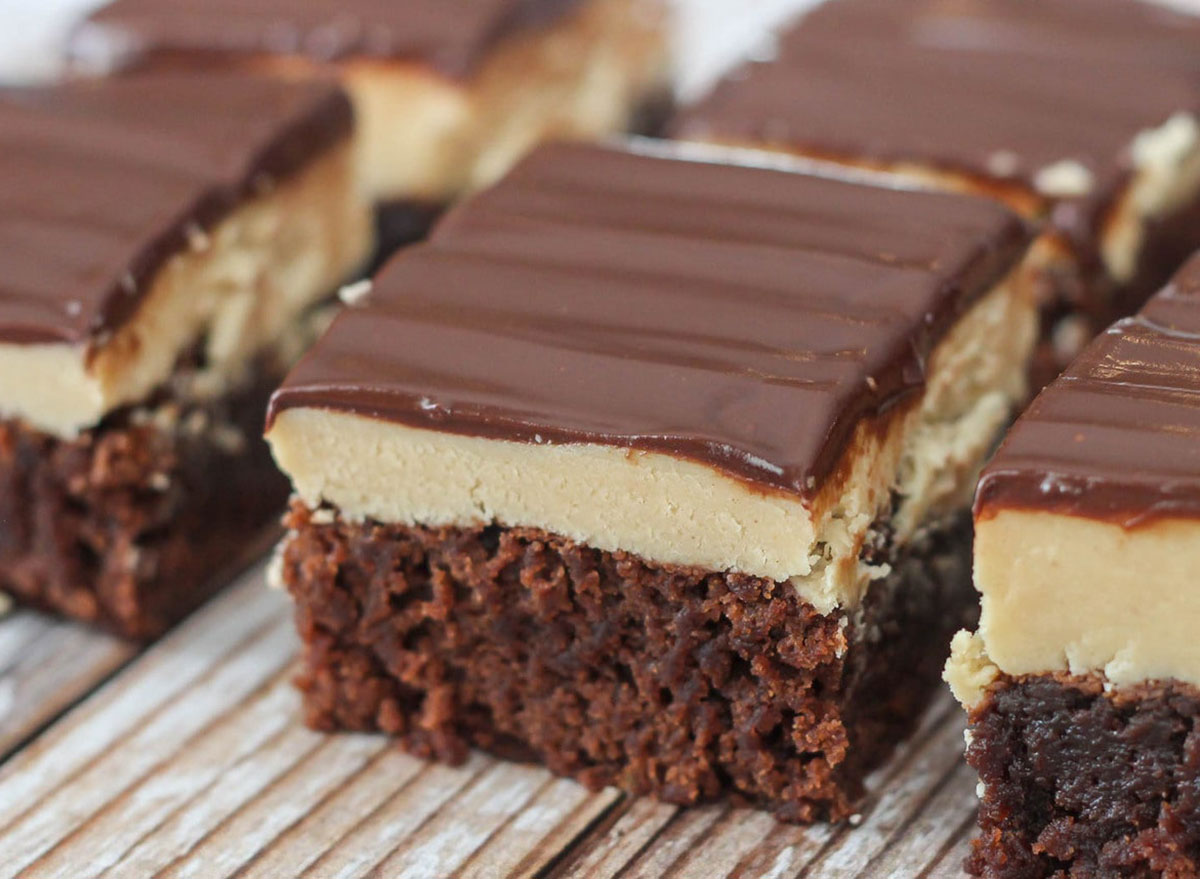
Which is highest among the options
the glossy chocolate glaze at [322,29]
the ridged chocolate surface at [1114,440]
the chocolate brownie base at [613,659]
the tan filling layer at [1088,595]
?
the glossy chocolate glaze at [322,29]

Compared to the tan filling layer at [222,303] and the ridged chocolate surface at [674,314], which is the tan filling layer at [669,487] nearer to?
the ridged chocolate surface at [674,314]

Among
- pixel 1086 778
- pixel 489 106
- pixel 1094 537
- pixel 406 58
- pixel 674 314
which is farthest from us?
pixel 489 106

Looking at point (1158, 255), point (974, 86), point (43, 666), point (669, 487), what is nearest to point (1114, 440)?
point (669, 487)

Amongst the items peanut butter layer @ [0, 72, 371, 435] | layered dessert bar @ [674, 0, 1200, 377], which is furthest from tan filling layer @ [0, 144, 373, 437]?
layered dessert bar @ [674, 0, 1200, 377]

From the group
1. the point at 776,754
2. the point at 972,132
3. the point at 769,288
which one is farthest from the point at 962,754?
the point at 972,132

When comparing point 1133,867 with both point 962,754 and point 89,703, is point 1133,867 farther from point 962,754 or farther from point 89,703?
point 89,703

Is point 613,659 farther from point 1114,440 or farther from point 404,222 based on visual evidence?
point 404,222

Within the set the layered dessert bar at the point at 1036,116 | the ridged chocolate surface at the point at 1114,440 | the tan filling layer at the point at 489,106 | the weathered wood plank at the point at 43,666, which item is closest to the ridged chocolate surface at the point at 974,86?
the layered dessert bar at the point at 1036,116
